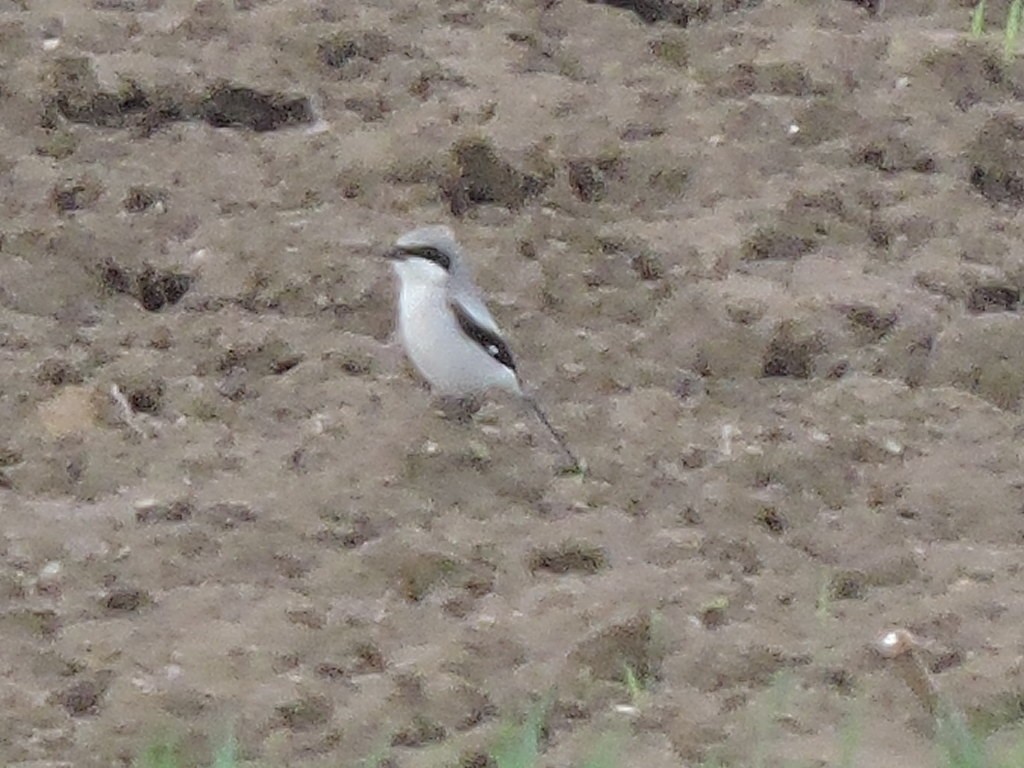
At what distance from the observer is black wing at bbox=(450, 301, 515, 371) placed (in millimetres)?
5098

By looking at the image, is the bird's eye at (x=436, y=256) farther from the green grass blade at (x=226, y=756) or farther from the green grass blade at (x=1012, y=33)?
the green grass blade at (x=1012, y=33)

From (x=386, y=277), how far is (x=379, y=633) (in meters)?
1.46

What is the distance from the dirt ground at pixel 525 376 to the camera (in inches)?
161

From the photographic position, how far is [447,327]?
5.12 meters

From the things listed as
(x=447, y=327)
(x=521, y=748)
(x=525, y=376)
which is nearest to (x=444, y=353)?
(x=447, y=327)

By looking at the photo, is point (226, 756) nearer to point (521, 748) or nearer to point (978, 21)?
point (521, 748)

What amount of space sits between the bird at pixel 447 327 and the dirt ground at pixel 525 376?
0.08 m

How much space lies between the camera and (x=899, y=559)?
15.0 feet

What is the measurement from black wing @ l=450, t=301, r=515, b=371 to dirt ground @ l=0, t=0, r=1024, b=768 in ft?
0.42

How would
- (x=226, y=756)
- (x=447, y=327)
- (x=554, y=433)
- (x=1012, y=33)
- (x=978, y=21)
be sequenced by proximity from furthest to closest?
(x=978, y=21)
(x=1012, y=33)
(x=447, y=327)
(x=554, y=433)
(x=226, y=756)

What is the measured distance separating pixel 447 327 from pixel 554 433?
42 cm

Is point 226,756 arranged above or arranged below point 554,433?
above

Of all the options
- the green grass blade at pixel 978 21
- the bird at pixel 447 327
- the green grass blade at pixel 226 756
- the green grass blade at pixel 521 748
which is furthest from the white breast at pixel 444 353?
the green grass blade at pixel 978 21

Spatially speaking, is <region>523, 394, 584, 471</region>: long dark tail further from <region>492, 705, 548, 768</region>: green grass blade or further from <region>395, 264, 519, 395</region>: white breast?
<region>492, 705, 548, 768</region>: green grass blade
